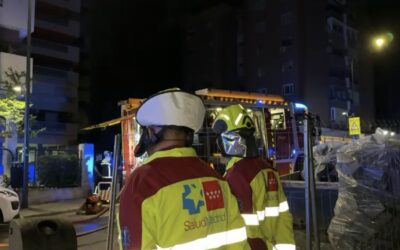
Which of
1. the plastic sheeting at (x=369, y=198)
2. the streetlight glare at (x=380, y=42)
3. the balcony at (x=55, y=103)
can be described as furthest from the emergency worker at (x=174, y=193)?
the balcony at (x=55, y=103)

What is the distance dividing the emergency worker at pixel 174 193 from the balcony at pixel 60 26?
4985cm

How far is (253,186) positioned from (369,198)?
344cm

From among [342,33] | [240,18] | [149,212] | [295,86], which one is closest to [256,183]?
[149,212]

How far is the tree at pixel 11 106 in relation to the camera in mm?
18953

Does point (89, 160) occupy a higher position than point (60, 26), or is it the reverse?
point (60, 26)

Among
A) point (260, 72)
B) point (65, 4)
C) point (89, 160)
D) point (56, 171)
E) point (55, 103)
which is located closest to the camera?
point (56, 171)

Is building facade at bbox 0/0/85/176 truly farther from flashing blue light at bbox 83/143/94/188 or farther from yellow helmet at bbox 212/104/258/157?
yellow helmet at bbox 212/104/258/157

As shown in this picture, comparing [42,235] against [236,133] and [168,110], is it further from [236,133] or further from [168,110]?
[168,110]

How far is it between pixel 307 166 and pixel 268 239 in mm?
1077

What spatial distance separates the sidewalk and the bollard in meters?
10.8

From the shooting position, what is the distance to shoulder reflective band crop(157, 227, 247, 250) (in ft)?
7.03

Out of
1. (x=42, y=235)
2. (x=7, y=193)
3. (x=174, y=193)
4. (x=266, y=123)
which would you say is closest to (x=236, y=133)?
(x=174, y=193)

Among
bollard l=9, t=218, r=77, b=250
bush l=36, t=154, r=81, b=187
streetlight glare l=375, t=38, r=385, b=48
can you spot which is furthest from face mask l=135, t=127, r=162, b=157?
bush l=36, t=154, r=81, b=187

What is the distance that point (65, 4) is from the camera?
4994 centimetres
